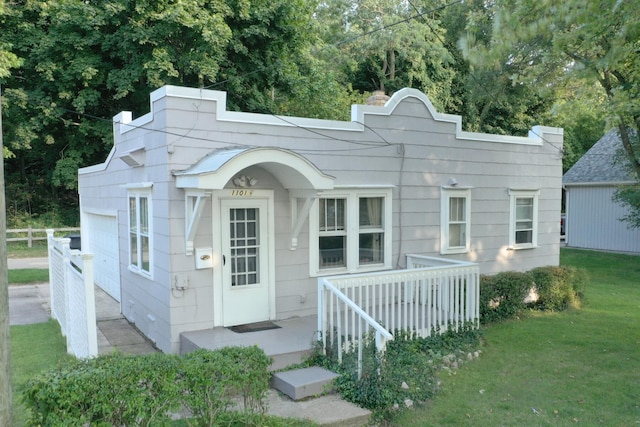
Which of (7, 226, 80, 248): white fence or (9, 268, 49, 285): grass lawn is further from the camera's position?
(7, 226, 80, 248): white fence

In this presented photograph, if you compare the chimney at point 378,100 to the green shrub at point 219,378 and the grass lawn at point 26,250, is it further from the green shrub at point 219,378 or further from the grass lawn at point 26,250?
the grass lawn at point 26,250

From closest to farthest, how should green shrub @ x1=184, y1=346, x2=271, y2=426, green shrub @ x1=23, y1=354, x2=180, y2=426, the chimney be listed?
green shrub @ x1=23, y1=354, x2=180, y2=426
green shrub @ x1=184, y1=346, x2=271, y2=426
the chimney

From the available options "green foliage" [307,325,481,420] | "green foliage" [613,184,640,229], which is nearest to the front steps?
"green foliage" [307,325,481,420]

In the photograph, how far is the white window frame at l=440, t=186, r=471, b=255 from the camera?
9836 millimetres

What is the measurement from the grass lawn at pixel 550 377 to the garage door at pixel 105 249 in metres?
7.21

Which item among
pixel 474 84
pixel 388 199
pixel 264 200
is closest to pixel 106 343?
pixel 264 200

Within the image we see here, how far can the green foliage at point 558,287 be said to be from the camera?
1018 centimetres

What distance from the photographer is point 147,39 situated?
18.4m

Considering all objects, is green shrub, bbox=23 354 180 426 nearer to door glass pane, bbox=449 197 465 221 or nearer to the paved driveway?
the paved driveway

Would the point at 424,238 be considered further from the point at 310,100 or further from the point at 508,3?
the point at 310,100

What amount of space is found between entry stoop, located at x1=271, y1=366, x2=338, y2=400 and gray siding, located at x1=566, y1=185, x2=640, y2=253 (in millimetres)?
18560

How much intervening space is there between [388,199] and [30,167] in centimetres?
2364

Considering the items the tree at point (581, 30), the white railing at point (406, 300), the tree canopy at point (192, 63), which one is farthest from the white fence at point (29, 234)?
the tree at point (581, 30)

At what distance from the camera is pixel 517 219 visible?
11.0 metres
